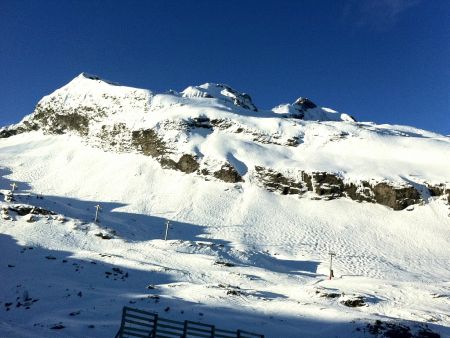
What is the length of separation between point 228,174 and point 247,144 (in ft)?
33.2

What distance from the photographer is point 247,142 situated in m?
76.6

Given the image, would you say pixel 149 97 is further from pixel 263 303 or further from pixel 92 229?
pixel 263 303

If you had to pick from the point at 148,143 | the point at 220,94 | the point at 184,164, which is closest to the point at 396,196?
the point at 184,164

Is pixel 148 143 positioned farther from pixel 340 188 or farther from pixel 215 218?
pixel 340 188

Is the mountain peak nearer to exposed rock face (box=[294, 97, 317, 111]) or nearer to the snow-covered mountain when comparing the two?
exposed rock face (box=[294, 97, 317, 111])

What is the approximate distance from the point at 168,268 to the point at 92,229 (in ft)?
45.8

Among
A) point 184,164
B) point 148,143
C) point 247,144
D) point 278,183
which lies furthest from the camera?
point 148,143

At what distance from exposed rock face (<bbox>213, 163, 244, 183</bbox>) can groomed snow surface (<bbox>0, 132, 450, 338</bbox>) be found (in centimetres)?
121

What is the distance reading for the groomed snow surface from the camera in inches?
948

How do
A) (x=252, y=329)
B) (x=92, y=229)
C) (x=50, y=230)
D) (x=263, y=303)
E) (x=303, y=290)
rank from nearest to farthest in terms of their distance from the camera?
(x=252, y=329)
(x=263, y=303)
(x=303, y=290)
(x=50, y=230)
(x=92, y=229)

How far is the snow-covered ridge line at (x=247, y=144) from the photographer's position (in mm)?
63938

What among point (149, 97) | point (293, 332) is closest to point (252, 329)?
point (293, 332)

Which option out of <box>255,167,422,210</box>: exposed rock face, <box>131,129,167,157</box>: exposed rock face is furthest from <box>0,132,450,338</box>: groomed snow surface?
<box>131,129,167,157</box>: exposed rock face

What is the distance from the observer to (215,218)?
57062 mm
